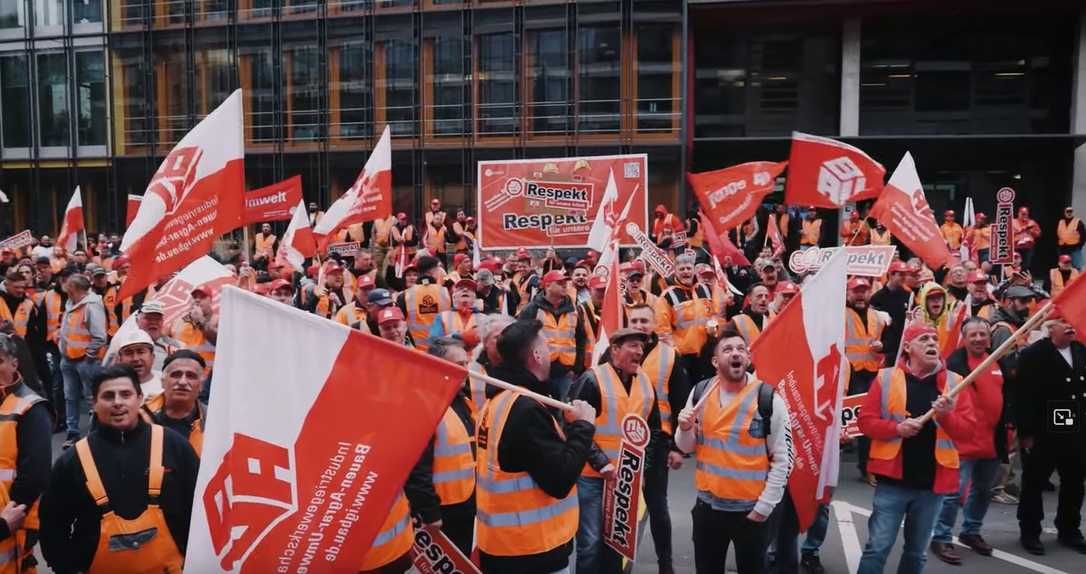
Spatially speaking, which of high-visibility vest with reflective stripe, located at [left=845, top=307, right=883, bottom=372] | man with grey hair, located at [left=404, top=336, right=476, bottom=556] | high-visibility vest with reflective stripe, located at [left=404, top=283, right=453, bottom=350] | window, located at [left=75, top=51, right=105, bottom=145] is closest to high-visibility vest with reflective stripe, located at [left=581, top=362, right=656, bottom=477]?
man with grey hair, located at [left=404, top=336, right=476, bottom=556]

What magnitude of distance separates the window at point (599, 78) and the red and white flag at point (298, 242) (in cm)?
1277

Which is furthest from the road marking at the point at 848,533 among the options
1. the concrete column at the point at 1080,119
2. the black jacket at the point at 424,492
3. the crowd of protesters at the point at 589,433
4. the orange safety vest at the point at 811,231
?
the concrete column at the point at 1080,119

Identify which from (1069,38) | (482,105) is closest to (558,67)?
(482,105)

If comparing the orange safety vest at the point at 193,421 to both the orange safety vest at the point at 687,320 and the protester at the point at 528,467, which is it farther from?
the orange safety vest at the point at 687,320

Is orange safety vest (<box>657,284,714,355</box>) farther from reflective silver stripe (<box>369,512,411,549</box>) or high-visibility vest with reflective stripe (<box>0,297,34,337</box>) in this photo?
high-visibility vest with reflective stripe (<box>0,297,34,337</box>)

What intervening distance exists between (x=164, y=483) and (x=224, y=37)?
88.1ft

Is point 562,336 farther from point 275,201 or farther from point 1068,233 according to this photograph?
point 1068,233

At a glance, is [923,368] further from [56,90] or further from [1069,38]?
[56,90]

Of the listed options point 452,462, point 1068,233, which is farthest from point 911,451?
point 1068,233

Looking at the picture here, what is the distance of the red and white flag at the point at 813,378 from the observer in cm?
559

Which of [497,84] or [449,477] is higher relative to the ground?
[497,84]

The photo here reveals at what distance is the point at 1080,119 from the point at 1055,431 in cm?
2128

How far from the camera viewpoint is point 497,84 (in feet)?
85.1

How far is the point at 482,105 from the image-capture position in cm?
2611
